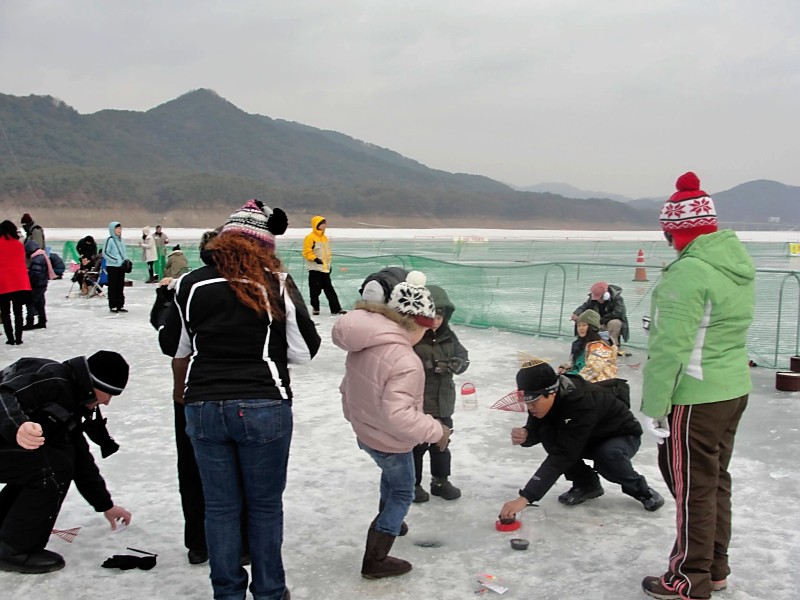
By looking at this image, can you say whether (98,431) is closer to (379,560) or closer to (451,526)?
(379,560)

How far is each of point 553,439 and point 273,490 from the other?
71.6 inches

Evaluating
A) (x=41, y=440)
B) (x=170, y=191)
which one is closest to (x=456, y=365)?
(x=41, y=440)

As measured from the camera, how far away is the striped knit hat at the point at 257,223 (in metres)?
3.01

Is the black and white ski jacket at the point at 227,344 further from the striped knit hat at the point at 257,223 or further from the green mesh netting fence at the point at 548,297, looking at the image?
the green mesh netting fence at the point at 548,297

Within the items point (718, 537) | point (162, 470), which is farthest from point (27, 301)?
point (718, 537)

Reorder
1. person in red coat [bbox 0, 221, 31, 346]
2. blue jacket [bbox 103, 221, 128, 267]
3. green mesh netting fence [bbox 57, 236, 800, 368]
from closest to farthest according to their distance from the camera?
person in red coat [bbox 0, 221, 31, 346] < green mesh netting fence [bbox 57, 236, 800, 368] < blue jacket [bbox 103, 221, 128, 267]

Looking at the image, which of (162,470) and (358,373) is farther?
(162,470)

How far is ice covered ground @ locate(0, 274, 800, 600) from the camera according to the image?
3.45 meters

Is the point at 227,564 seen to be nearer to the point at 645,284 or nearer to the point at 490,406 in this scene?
the point at 490,406

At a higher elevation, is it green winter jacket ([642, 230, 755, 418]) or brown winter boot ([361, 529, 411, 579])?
green winter jacket ([642, 230, 755, 418])

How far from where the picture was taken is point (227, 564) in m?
2.98

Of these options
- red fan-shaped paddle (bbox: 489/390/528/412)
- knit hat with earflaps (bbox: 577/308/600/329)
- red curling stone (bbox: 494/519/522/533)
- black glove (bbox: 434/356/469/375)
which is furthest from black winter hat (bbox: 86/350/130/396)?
knit hat with earflaps (bbox: 577/308/600/329)

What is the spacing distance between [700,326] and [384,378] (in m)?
1.31

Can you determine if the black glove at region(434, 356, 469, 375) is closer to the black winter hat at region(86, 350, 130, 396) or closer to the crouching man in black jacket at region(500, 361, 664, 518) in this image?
the crouching man in black jacket at region(500, 361, 664, 518)
